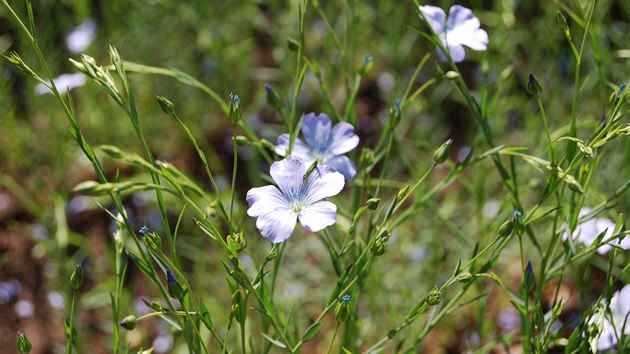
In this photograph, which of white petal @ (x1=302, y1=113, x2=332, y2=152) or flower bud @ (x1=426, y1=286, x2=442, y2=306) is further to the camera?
white petal @ (x1=302, y1=113, x2=332, y2=152)

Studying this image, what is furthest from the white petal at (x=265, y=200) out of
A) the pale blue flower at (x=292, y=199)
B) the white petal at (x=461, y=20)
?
the white petal at (x=461, y=20)

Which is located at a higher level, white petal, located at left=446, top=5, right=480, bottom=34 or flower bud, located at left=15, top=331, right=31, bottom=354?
white petal, located at left=446, top=5, right=480, bottom=34

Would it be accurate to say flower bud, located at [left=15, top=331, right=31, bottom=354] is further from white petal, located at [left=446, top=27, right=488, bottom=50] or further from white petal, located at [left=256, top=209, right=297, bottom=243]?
white petal, located at [left=446, top=27, right=488, bottom=50]

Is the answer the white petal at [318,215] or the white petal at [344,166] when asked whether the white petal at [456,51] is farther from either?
the white petal at [318,215]

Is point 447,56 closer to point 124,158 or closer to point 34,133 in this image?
point 124,158

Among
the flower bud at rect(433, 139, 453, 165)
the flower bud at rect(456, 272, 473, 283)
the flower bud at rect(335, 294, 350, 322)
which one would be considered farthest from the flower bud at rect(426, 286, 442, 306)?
the flower bud at rect(433, 139, 453, 165)

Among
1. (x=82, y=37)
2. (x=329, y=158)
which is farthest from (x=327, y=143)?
(x=82, y=37)

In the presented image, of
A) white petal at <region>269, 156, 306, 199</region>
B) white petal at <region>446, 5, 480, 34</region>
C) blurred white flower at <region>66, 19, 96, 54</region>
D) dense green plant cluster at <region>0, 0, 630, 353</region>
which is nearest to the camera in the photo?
white petal at <region>269, 156, 306, 199</region>
